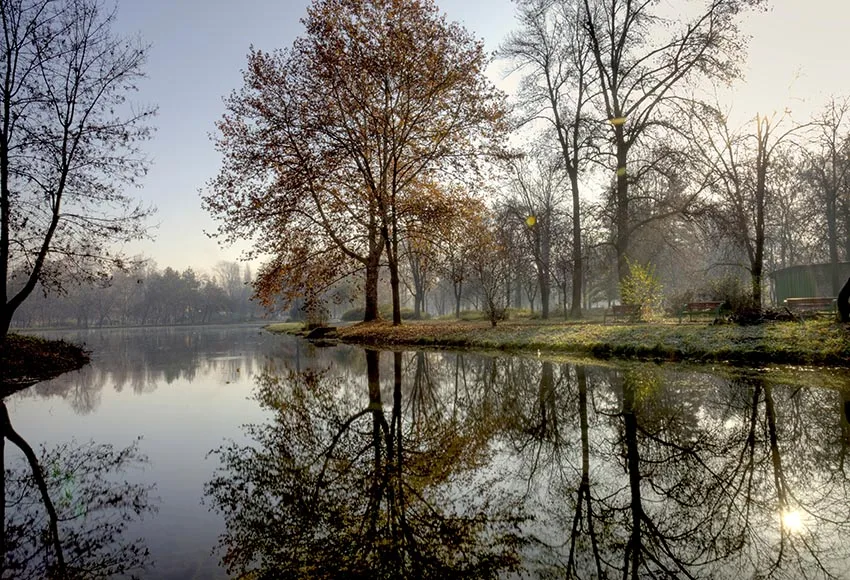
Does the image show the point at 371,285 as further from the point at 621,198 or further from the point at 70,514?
the point at 70,514

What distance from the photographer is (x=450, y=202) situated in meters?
22.9

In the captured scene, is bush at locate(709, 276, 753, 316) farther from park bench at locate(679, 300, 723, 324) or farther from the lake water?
the lake water

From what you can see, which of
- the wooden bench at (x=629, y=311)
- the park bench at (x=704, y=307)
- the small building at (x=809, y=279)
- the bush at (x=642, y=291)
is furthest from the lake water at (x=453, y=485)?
the small building at (x=809, y=279)

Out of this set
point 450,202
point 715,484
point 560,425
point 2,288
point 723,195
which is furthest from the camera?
point 450,202

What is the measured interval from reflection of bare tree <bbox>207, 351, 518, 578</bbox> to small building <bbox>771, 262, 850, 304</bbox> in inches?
1247

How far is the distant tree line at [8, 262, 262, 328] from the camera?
9662 centimetres

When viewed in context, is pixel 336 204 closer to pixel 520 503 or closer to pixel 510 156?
pixel 510 156

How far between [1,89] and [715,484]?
21.9m

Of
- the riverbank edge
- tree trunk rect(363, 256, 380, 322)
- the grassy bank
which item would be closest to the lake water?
the grassy bank

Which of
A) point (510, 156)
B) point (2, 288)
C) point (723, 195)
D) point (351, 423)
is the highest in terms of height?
point (510, 156)

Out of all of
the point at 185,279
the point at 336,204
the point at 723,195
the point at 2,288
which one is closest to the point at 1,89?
the point at 2,288

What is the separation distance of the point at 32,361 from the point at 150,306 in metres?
101

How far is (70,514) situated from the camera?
3855 millimetres

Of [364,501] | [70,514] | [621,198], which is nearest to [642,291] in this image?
[621,198]
